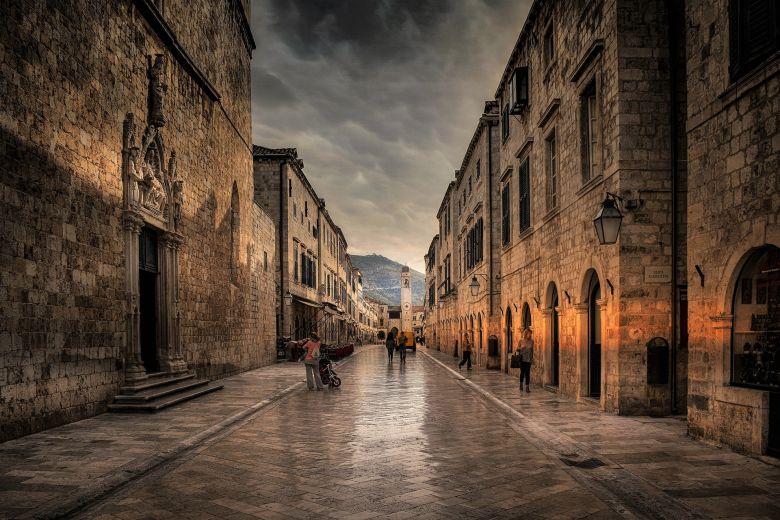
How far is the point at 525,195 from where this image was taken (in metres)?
19.1

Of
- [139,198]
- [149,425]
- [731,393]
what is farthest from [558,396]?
[139,198]

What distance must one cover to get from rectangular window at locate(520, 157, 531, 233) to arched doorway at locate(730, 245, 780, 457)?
1040 centimetres

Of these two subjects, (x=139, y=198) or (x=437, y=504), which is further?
(x=139, y=198)

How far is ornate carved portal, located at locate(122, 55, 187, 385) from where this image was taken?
12555mm

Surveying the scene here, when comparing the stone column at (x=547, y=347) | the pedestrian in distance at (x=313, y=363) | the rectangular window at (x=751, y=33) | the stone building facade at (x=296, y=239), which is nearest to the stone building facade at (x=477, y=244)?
the stone column at (x=547, y=347)

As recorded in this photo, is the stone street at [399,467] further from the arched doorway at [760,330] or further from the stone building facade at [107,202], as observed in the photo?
the stone building facade at [107,202]

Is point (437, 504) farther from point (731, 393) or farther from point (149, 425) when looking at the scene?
point (149, 425)

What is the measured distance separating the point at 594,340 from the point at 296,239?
77.1ft

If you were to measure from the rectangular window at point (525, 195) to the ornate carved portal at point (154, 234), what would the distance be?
9735 mm

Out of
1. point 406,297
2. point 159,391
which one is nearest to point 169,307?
point 159,391

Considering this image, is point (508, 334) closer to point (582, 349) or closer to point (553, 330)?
point (553, 330)

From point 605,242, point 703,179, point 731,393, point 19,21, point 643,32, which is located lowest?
point 731,393

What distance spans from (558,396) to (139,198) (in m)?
10.2

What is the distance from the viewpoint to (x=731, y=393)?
8.05 m
